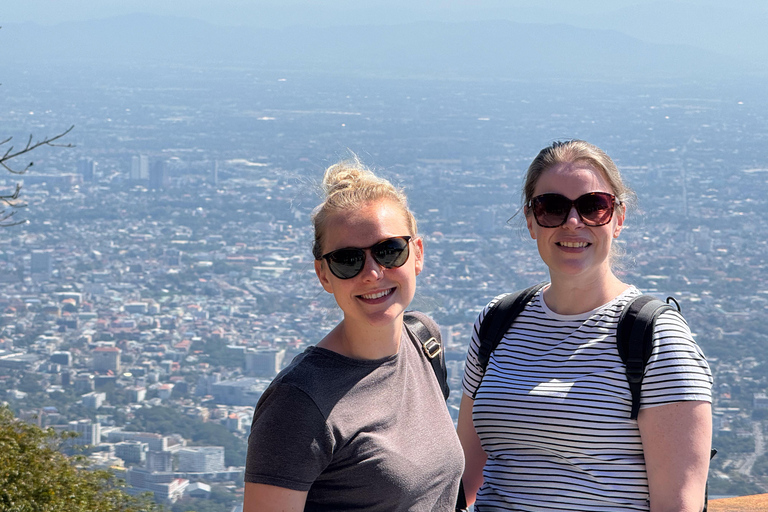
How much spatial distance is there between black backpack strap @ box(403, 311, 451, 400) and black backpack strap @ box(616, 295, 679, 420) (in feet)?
1.41

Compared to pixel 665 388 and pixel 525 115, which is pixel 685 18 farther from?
pixel 665 388

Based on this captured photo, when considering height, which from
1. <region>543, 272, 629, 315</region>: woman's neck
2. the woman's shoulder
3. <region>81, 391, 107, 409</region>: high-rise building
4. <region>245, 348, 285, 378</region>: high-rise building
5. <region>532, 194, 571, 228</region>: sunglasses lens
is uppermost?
<region>532, 194, 571, 228</region>: sunglasses lens

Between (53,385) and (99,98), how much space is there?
61.0m

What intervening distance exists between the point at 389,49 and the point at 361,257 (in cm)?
14215

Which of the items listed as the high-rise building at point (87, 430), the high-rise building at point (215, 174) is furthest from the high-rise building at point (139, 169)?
the high-rise building at point (87, 430)

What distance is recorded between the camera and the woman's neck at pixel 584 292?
212 cm

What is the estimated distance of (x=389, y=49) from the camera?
459ft

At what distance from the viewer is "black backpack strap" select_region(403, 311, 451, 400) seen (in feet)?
6.86

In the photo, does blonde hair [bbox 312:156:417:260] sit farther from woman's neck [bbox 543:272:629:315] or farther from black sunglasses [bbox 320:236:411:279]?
woman's neck [bbox 543:272:629:315]

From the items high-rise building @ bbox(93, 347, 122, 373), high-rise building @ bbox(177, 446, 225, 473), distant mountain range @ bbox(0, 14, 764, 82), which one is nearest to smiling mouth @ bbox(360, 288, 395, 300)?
high-rise building @ bbox(177, 446, 225, 473)

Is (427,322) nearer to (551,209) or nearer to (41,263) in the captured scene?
(551,209)

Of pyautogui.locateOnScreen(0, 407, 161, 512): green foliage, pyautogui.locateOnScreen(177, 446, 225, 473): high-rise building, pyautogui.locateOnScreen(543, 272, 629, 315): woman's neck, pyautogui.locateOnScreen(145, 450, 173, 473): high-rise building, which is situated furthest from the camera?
pyautogui.locateOnScreen(177, 446, 225, 473): high-rise building

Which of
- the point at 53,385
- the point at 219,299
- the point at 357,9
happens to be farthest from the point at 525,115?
the point at 357,9

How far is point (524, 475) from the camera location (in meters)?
2.07
